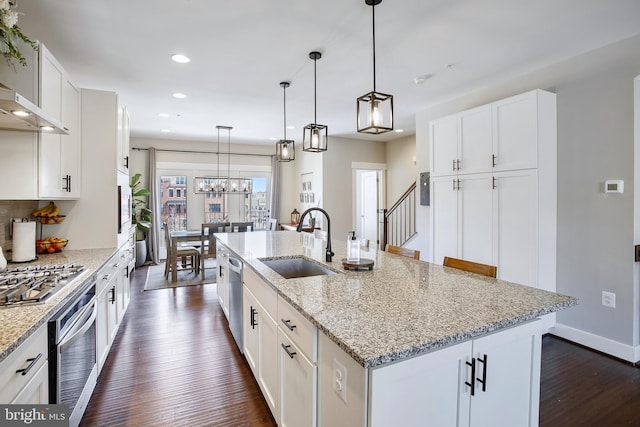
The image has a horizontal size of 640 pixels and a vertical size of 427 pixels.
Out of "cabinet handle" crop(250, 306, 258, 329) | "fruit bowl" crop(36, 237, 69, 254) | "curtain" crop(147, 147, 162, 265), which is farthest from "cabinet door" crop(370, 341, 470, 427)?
"curtain" crop(147, 147, 162, 265)

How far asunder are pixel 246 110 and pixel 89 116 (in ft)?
7.14

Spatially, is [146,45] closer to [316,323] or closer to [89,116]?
[89,116]

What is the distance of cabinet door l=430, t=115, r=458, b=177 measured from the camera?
3.71 m

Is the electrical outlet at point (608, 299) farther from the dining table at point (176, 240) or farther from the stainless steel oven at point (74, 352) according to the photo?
the dining table at point (176, 240)

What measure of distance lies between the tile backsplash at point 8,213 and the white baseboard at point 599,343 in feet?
16.5

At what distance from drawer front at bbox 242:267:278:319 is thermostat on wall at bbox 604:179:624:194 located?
300 centimetres

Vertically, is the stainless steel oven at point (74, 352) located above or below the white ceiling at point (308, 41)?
below

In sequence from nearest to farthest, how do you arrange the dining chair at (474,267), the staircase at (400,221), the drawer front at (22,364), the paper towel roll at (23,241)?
the drawer front at (22,364)
the dining chair at (474,267)
the paper towel roll at (23,241)
the staircase at (400,221)

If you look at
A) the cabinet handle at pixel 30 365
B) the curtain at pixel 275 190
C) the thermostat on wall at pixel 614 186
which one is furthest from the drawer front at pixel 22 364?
the curtain at pixel 275 190

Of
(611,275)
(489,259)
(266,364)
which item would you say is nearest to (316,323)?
(266,364)

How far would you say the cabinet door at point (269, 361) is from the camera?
181cm

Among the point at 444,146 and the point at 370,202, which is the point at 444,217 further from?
the point at 370,202

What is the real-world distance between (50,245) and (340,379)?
115 inches

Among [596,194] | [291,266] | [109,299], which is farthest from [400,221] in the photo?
[109,299]
